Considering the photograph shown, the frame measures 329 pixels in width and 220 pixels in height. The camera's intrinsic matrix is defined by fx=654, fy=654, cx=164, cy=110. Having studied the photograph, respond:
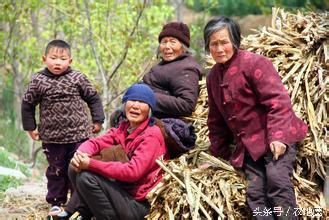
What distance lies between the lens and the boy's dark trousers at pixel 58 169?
5.52 meters

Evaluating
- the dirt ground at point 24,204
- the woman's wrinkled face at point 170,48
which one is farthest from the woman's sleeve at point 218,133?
the dirt ground at point 24,204

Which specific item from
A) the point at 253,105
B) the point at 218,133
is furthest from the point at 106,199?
the point at 253,105

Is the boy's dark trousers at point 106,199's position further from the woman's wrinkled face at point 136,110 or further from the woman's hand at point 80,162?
the woman's wrinkled face at point 136,110

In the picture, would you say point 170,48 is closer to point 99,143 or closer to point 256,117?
point 99,143

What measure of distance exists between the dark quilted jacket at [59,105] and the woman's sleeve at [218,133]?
1.20 metres

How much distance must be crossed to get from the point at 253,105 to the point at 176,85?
100 cm

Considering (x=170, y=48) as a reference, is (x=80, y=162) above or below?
below

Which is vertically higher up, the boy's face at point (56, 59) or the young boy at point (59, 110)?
the boy's face at point (56, 59)

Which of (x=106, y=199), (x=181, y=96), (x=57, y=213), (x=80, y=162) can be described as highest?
(x=181, y=96)

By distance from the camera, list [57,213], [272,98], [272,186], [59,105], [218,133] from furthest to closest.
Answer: [59,105] < [57,213] < [218,133] < [272,98] < [272,186]

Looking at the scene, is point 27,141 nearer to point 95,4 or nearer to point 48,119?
point 95,4

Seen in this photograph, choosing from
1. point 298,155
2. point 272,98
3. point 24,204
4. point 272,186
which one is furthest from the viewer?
point 24,204

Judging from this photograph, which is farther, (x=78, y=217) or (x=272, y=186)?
(x=78, y=217)

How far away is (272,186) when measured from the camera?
169 inches
